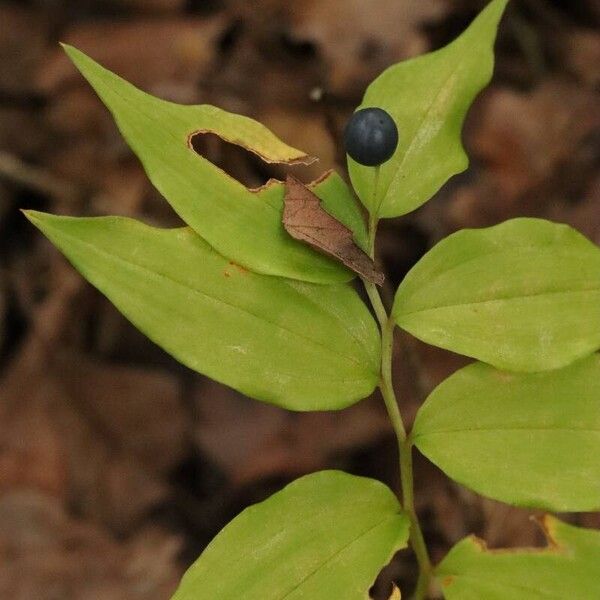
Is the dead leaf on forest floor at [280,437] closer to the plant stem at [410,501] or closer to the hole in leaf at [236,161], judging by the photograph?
the hole in leaf at [236,161]

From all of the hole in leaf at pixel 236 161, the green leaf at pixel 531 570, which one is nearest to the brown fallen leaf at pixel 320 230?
the green leaf at pixel 531 570

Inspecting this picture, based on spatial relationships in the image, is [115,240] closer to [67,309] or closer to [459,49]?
[459,49]

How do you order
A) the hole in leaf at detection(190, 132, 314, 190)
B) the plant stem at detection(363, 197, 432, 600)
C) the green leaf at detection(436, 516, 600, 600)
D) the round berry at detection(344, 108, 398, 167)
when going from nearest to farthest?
1. the round berry at detection(344, 108, 398, 167)
2. the plant stem at detection(363, 197, 432, 600)
3. the green leaf at detection(436, 516, 600, 600)
4. the hole in leaf at detection(190, 132, 314, 190)

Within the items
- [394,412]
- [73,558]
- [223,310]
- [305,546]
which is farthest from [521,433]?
[73,558]

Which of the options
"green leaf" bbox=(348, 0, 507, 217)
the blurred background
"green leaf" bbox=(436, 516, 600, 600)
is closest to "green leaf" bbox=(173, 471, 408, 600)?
"green leaf" bbox=(436, 516, 600, 600)

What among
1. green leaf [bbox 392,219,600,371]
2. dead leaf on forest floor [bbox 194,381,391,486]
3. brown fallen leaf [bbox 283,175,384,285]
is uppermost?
brown fallen leaf [bbox 283,175,384,285]

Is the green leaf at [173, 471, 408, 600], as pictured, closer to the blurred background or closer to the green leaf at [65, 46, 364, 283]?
the green leaf at [65, 46, 364, 283]
